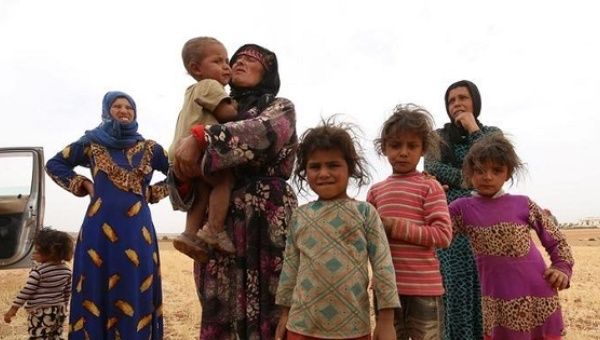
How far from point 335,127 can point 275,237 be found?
579 millimetres

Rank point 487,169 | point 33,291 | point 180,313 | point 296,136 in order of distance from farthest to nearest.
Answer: point 180,313, point 33,291, point 487,169, point 296,136

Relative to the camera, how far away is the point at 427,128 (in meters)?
2.49

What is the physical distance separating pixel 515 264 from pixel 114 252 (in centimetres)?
239

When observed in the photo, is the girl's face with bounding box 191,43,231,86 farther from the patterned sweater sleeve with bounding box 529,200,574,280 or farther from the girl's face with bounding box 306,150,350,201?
the patterned sweater sleeve with bounding box 529,200,574,280

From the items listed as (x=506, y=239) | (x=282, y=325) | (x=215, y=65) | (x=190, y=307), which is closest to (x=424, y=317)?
(x=282, y=325)

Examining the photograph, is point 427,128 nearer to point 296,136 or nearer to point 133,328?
point 296,136

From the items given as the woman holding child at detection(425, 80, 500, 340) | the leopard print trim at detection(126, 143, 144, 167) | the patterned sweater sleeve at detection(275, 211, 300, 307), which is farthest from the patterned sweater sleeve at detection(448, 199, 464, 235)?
the leopard print trim at detection(126, 143, 144, 167)

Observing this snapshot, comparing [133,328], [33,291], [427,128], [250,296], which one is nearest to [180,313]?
[33,291]

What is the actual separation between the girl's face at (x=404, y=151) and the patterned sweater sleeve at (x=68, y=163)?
2206 mm

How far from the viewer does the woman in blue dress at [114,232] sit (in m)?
3.37

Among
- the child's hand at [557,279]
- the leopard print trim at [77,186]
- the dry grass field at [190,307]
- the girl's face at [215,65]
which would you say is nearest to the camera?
the child's hand at [557,279]

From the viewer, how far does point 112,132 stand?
143 inches

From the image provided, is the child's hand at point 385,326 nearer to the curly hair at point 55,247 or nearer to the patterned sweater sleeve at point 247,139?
the patterned sweater sleeve at point 247,139

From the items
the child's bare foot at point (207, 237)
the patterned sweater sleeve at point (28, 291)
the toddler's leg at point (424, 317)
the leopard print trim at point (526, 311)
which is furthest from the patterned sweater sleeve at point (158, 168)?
the leopard print trim at point (526, 311)
